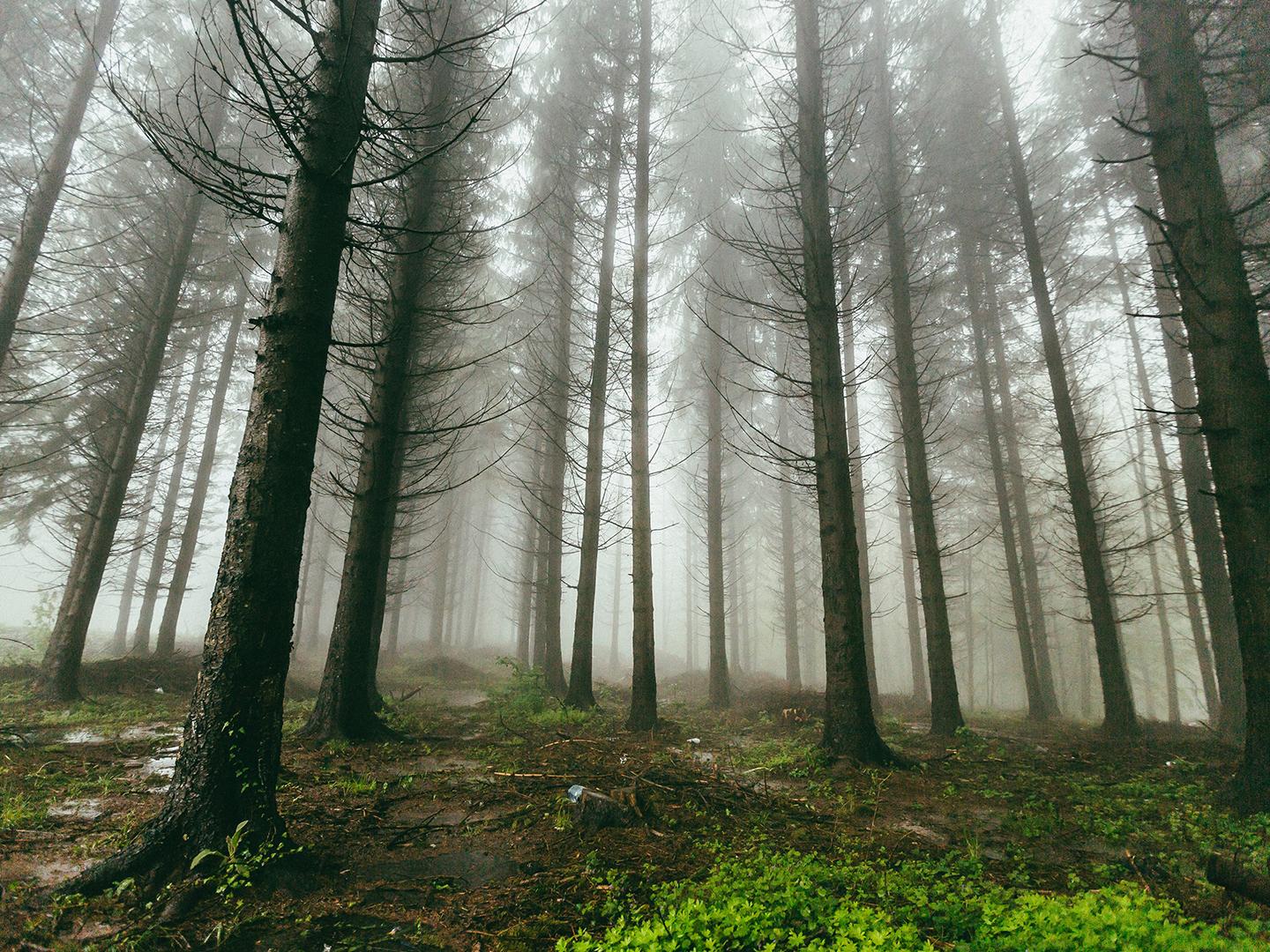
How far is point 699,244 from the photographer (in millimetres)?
14062

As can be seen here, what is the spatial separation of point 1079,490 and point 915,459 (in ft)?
9.37

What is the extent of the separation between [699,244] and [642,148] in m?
5.20

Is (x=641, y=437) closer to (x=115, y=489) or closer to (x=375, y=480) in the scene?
(x=375, y=480)

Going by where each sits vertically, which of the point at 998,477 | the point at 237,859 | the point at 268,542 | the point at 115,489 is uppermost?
the point at 998,477

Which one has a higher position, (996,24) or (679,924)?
(996,24)

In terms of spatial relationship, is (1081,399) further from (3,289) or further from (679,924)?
(3,289)

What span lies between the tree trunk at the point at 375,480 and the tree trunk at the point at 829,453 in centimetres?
424

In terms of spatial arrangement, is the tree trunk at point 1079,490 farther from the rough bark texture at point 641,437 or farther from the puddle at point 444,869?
the puddle at point 444,869

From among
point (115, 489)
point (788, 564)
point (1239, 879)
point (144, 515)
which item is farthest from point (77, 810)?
point (144, 515)

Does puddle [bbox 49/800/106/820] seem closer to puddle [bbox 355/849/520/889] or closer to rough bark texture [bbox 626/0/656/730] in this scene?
puddle [bbox 355/849/520/889]

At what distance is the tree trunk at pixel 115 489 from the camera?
809cm

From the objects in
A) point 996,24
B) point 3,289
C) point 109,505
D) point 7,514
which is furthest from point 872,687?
point 7,514

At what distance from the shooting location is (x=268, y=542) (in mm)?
2762

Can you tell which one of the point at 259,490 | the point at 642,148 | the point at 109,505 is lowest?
the point at 259,490
